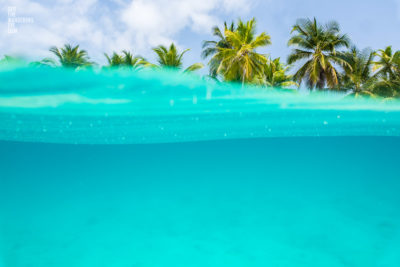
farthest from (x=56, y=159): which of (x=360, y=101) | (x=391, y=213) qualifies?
(x=391, y=213)

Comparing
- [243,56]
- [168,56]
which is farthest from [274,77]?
[168,56]

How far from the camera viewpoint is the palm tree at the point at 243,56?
20.2 meters

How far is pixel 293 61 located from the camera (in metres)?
26.9

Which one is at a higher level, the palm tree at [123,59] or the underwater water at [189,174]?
the palm tree at [123,59]

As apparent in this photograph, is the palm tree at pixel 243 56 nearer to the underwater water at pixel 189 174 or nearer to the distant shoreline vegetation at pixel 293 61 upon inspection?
the distant shoreline vegetation at pixel 293 61

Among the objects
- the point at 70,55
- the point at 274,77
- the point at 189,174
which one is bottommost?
the point at 189,174

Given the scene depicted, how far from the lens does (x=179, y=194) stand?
1339 cm

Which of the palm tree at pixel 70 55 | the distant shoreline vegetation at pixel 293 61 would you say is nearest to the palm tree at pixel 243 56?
the distant shoreline vegetation at pixel 293 61

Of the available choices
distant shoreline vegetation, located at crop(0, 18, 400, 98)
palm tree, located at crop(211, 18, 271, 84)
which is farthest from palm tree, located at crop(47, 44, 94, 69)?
palm tree, located at crop(211, 18, 271, 84)

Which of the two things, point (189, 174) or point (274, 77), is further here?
point (274, 77)

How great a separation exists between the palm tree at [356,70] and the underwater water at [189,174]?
49.1 ft

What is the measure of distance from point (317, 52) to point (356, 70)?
3.46 meters

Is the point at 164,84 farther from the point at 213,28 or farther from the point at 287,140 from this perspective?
the point at 213,28

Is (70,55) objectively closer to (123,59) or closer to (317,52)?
(123,59)
